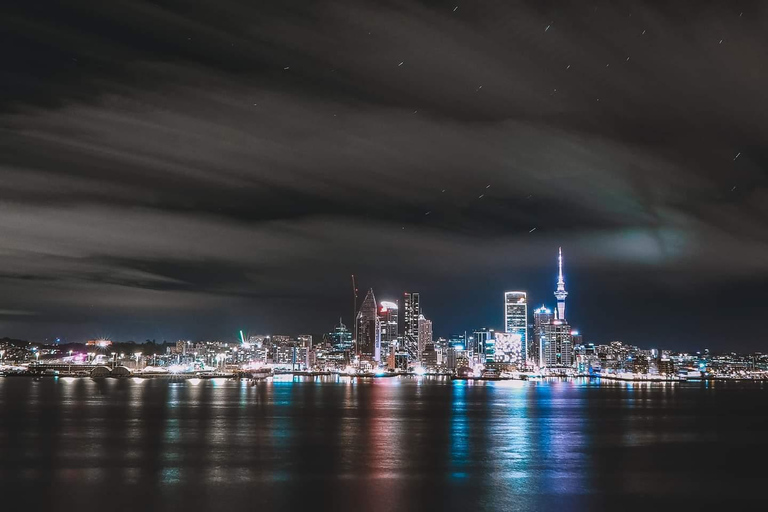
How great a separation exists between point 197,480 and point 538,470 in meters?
17.0

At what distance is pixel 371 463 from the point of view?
38.8 m

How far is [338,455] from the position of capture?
41719 millimetres

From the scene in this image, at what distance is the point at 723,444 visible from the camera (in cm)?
5272

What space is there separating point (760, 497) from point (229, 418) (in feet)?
163

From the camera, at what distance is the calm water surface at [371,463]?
2894cm

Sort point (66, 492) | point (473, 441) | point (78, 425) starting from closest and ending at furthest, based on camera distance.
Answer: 1. point (66, 492)
2. point (473, 441)
3. point (78, 425)

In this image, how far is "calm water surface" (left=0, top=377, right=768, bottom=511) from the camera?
2894cm

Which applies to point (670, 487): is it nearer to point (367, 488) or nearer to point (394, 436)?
point (367, 488)

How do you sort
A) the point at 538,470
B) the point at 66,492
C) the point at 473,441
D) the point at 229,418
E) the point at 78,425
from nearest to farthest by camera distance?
1. the point at 66,492
2. the point at 538,470
3. the point at 473,441
4. the point at 78,425
5. the point at 229,418

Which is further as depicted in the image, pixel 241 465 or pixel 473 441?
pixel 473 441

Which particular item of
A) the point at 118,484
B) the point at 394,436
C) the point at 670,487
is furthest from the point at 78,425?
the point at 670,487

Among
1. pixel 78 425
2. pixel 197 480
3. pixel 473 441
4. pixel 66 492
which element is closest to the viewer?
pixel 66 492

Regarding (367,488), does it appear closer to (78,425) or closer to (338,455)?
(338,455)

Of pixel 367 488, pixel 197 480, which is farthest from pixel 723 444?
pixel 197 480
